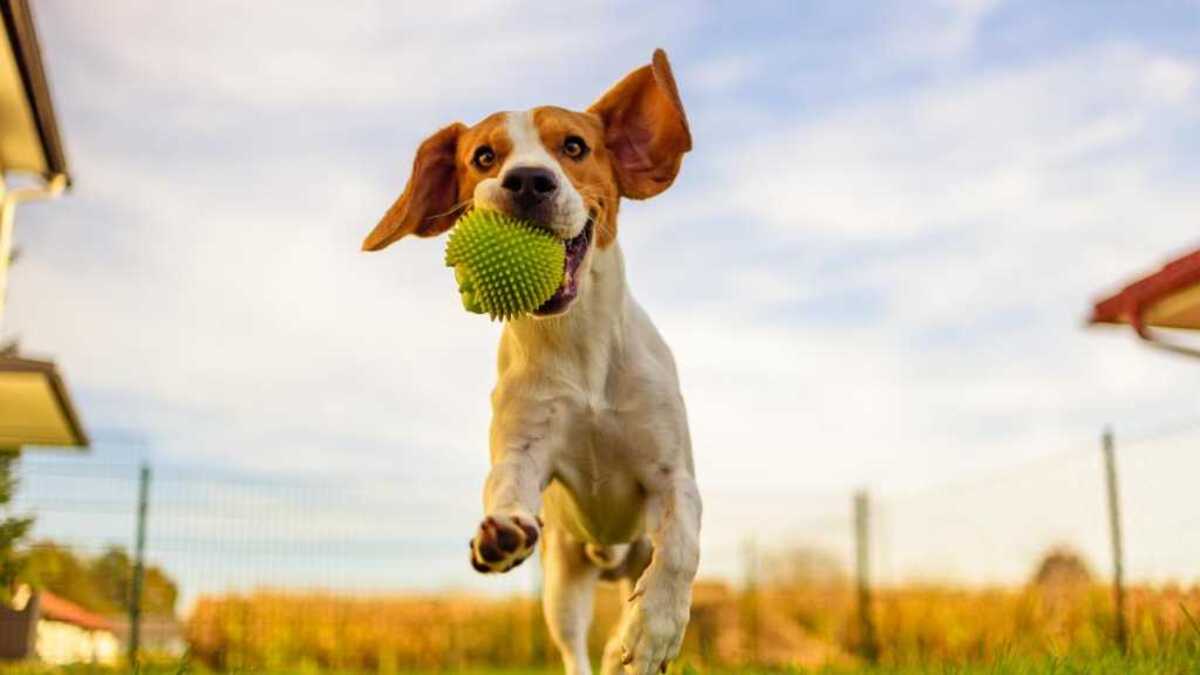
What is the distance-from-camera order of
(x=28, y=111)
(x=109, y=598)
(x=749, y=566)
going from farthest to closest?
(x=749, y=566)
(x=109, y=598)
(x=28, y=111)

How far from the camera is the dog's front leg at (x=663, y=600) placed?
400cm

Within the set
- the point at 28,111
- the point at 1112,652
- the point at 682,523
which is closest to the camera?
the point at 682,523

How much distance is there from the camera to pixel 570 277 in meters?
4.32

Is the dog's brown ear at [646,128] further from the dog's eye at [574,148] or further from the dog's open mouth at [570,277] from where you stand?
the dog's open mouth at [570,277]

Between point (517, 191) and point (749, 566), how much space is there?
12.5 metres

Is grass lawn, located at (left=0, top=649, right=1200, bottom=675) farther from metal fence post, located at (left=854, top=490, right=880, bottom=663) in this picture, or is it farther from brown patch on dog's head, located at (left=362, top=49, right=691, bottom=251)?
metal fence post, located at (left=854, top=490, right=880, bottom=663)

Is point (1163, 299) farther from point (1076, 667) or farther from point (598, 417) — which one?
point (598, 417)

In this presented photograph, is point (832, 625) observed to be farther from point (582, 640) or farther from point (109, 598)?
point (582, 640)

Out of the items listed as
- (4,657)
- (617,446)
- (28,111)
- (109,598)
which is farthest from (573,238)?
(109,598)

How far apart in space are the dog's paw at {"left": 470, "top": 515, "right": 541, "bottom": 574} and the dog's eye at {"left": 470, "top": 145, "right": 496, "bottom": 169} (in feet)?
4.20

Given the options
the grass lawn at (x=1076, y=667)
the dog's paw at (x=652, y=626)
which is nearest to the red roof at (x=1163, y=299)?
the grass lawn at (x=1076, y=667)

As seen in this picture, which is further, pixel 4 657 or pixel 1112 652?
pixel 4 657

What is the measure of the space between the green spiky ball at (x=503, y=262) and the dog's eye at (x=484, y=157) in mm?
261

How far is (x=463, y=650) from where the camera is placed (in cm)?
1498
